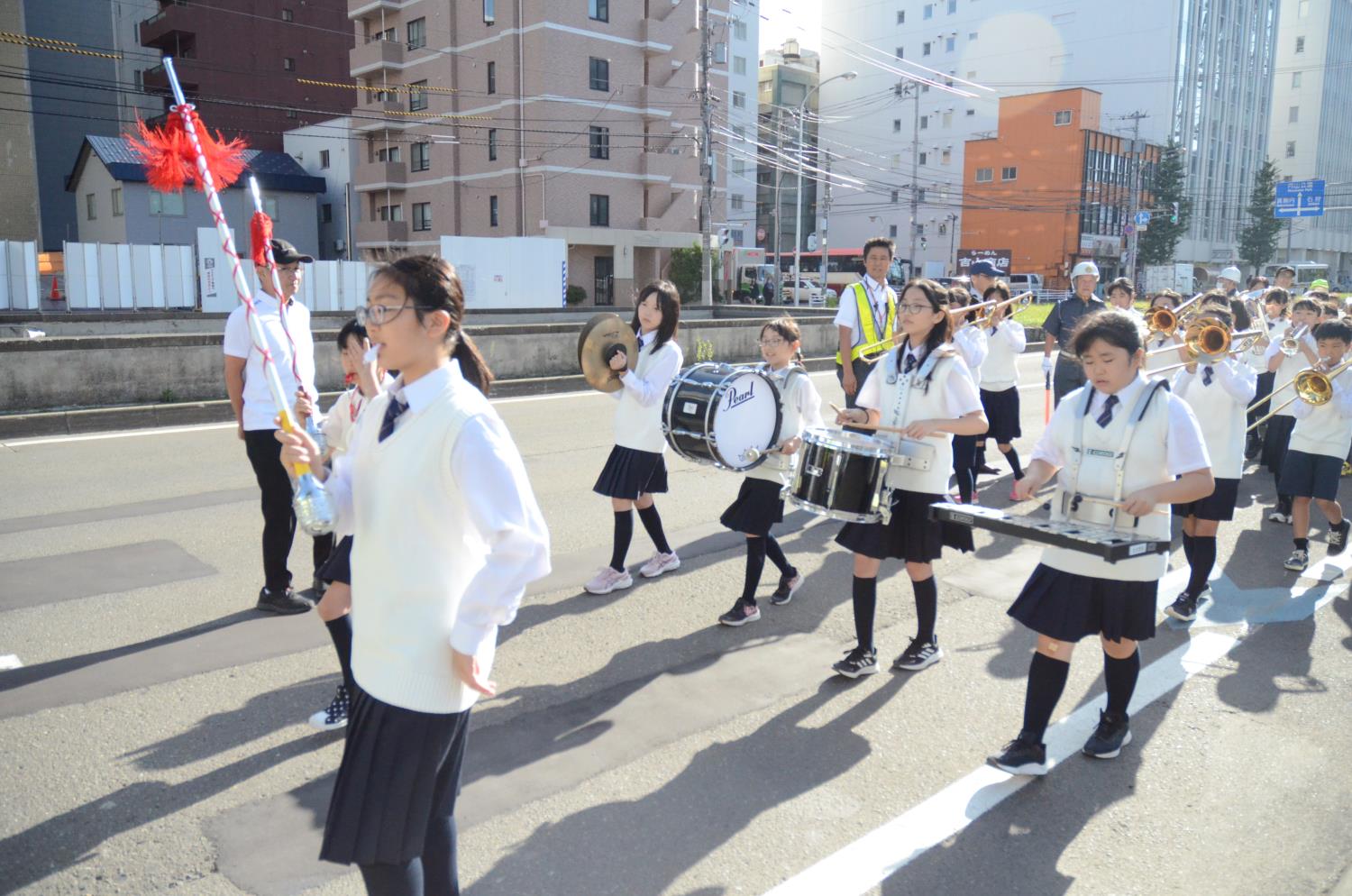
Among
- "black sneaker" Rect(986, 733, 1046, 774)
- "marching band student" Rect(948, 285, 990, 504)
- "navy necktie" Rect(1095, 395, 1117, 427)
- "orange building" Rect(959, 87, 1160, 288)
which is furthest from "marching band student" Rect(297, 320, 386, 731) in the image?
"orange building" Rect(959, 87, 1160, 288)

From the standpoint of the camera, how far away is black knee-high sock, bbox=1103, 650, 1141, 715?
157 inches

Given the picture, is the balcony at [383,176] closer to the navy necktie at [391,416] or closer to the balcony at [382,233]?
the balcony at [382,233]

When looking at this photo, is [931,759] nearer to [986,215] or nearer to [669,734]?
[669,734]

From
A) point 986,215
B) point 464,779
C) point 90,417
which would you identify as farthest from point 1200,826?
point 986,215

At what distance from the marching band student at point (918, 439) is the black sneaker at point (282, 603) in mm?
3054

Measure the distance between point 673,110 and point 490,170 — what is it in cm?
933

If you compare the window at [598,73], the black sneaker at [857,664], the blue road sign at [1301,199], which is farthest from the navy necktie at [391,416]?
the blue road sign at [1301,199]

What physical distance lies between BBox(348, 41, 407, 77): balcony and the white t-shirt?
4658 cm

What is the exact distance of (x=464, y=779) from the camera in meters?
3.80

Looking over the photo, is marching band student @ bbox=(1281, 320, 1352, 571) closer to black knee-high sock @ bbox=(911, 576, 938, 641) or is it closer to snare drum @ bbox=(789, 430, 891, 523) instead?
black knee-high sock @ bbox=(911, 576, 938, 641)

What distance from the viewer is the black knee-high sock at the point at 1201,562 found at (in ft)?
19.0

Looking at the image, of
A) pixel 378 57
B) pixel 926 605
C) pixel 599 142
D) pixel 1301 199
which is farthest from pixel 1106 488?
pixel 1301 199

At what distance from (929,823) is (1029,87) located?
275 ft

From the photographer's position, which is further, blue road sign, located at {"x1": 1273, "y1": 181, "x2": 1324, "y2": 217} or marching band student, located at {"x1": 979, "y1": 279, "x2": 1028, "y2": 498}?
blue road sign, located at {"x1": 1273, "y1": 181, "x2": 1324, "y2": 217}
